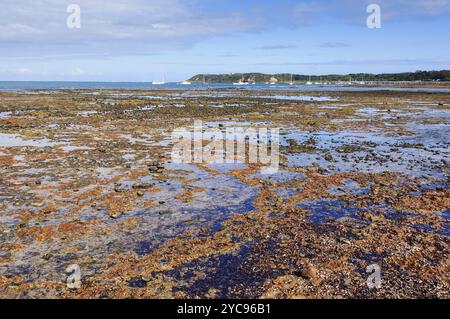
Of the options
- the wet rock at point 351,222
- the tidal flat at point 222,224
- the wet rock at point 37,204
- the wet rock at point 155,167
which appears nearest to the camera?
the tidal flat at point 222,224

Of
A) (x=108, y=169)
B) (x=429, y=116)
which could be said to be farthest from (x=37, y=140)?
(x=429, y=116)

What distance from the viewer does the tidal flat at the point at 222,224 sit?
9945mm

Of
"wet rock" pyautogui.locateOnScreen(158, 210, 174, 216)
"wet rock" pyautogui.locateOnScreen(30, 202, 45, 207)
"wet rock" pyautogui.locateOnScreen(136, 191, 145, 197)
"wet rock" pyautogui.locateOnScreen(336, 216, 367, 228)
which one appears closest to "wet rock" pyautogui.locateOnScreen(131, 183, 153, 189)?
"wet rock" pyautogui.locateOnScreen(136, 191, 145, 197)

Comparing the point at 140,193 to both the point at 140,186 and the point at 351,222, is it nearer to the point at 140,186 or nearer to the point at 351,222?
the point at 140,186

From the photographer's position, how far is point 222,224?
13.9 m

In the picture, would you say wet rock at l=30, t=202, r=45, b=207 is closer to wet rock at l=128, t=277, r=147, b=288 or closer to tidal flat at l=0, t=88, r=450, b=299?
tidal flat at l=0, t=88, r=450, b=299

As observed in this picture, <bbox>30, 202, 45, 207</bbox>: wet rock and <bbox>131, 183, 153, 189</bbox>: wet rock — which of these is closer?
<bbox>30, 202, 45, 207</bbox>: wet rock

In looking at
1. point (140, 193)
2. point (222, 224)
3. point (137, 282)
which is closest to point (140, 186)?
point (140, 193)

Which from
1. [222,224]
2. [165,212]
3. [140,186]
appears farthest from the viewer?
[140,186]

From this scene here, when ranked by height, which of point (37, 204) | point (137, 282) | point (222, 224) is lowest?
point (137, 282)

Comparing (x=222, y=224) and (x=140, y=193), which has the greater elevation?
(x=140, y=193)

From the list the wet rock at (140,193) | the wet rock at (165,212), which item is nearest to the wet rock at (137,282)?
the wet rock at (165,212)

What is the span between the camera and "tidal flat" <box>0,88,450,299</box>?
995 cm

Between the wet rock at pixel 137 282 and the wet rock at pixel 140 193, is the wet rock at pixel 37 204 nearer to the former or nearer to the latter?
the wet rock at pixel 140 193
